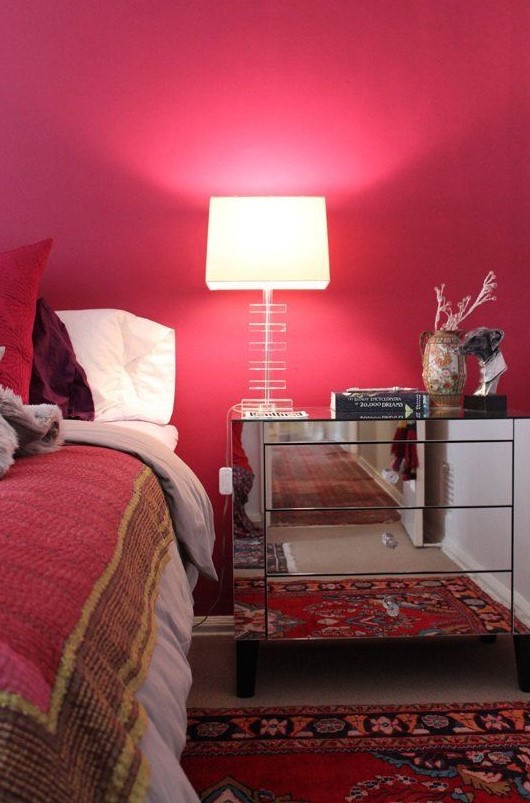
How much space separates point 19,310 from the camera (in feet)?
5.90

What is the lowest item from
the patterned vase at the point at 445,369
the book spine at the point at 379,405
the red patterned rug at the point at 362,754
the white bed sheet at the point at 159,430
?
the red patterned rug at the point at 362,754

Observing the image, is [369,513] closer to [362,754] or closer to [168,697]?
[362,754]

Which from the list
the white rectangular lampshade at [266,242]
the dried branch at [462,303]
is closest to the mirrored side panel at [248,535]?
the white rectangular lampshade at [266,242]

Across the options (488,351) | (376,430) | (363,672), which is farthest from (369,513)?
(488,351)

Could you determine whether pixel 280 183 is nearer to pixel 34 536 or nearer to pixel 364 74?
pixel 364 74

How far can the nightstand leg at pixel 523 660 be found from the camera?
1.83m

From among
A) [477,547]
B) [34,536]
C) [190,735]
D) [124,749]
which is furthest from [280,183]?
[124,749]

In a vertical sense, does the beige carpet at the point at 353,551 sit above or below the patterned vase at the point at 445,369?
below

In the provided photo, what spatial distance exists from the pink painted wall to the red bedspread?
128 cm

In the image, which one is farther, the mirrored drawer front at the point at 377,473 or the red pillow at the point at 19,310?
the mirrored drawer front at the point at 377,473

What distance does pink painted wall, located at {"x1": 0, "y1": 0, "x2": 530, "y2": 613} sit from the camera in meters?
2.27

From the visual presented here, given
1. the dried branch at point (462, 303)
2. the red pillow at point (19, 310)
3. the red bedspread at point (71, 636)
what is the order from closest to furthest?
the red bedspread at point (71, 636) < the red pillow at point (19, 310) < the dried branch at point (462, 303)

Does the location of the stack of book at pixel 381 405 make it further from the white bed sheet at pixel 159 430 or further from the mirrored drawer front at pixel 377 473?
the white bed sheet at pixel 159 430

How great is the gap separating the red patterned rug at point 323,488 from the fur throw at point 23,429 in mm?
645
